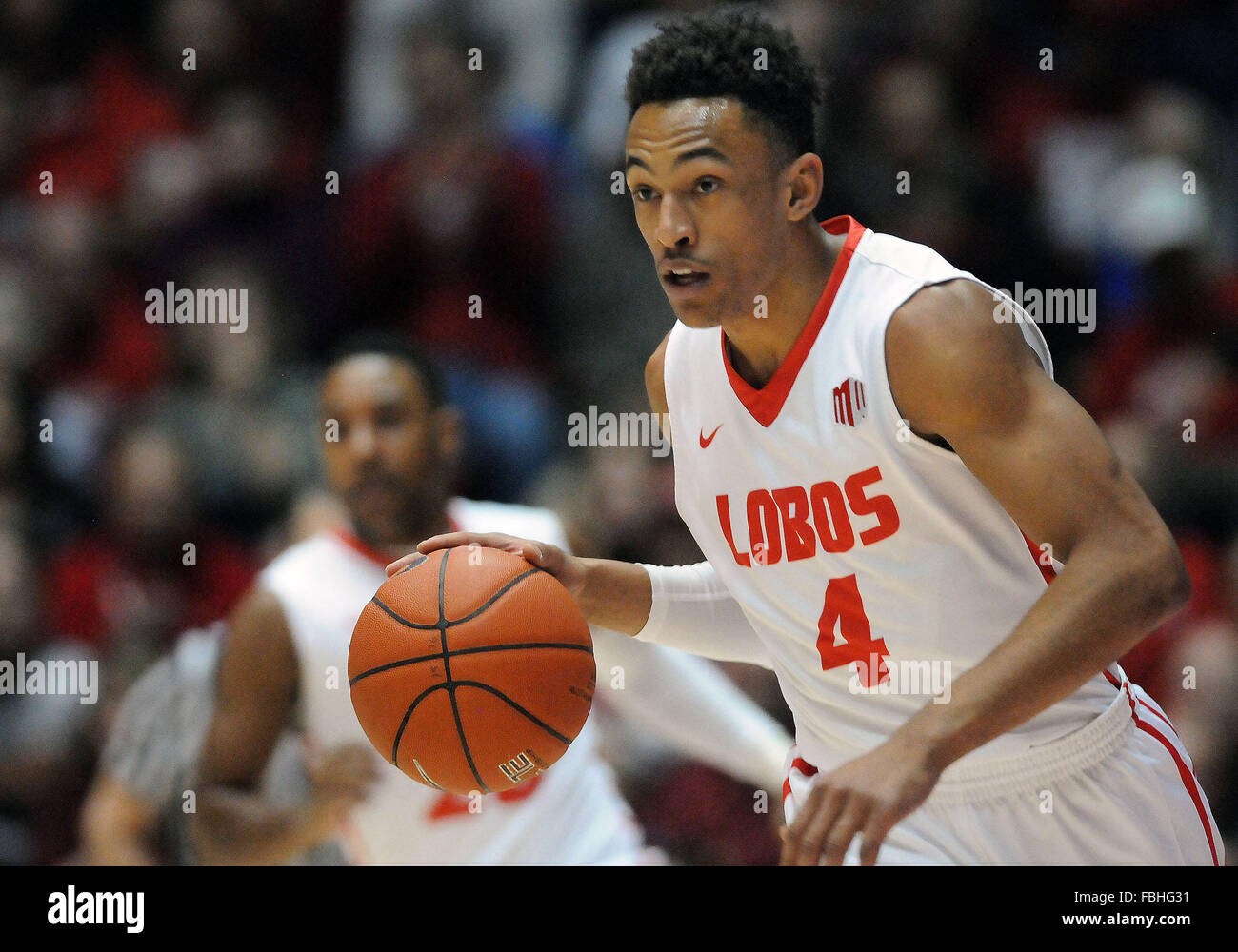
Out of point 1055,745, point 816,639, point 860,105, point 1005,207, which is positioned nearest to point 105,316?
point 860,105

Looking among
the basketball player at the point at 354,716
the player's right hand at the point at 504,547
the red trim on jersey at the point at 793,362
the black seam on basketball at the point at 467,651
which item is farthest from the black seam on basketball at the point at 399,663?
the basketball player at the point at 354,716

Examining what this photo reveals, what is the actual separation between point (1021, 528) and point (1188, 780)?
69 cm

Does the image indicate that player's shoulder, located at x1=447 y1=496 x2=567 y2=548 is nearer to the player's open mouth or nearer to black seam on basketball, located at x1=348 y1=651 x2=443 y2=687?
black seam on basketball, located at x1=348 y1=651 x2=443 y2=687

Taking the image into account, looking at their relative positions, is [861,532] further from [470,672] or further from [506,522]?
[506,522]

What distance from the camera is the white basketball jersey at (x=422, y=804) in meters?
3.82

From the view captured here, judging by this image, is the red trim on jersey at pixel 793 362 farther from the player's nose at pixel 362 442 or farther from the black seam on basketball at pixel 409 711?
the player's nose at pixel 362 442

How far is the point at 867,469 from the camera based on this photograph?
2650 mm

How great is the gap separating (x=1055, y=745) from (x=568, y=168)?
356cm

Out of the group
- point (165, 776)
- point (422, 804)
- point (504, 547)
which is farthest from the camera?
point (165, 776)

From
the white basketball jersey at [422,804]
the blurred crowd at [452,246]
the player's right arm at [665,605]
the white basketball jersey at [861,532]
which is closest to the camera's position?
the white basketball jersey at [861,532]

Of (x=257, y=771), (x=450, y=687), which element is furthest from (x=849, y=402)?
(x=257, y=771)

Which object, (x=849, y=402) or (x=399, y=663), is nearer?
(x=849, y=402)

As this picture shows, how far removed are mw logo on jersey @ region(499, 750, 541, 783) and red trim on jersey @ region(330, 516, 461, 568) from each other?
1298 millimetres

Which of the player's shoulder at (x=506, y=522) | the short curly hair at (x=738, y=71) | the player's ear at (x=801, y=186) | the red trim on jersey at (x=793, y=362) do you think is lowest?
the player's shoulder at (x=506, y=522)
